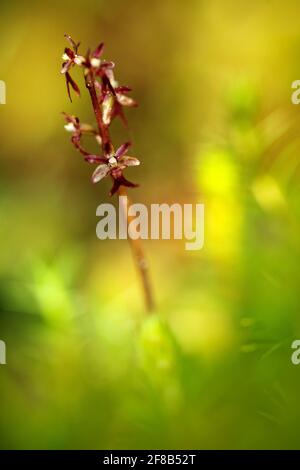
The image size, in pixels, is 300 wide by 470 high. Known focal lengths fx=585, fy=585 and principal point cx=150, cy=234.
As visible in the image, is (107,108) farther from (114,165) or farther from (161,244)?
(161,244)

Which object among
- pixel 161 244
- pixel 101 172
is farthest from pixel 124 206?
pixel 161 244

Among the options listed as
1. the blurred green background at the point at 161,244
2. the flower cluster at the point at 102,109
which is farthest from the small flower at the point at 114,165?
Answer: the blurred green background at the point at 161,244

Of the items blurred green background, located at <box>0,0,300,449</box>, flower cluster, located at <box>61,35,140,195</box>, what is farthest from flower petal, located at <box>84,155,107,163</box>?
blurred green background, located at <box>0,0,300,449</box>

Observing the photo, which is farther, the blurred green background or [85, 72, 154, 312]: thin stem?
the blurred green background

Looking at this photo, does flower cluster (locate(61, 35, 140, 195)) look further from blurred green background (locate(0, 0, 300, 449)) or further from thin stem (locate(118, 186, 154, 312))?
blurred green background (locate(0, 0, 300, 449))

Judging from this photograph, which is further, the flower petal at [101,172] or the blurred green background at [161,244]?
the blurred green background at [161,244]

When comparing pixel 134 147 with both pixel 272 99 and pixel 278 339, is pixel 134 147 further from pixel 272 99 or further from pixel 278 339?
pixel 278 339

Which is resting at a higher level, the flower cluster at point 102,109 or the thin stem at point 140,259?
the flower cluster at point 102,109

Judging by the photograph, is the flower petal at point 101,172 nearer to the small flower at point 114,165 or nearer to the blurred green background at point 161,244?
the small flower at point 114,165

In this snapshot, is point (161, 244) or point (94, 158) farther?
point (161, 244)
